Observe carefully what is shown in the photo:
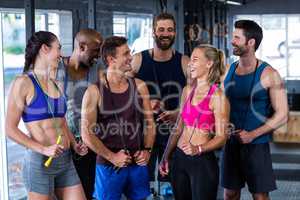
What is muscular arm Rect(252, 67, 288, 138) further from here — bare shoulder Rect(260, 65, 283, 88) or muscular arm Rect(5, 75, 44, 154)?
muscular arm Rect(5, 75, 44, 154)

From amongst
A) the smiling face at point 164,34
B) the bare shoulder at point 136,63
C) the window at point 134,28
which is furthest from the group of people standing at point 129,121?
the window at point 134,28

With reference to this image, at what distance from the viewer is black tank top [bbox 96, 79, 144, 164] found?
2590 millimetres

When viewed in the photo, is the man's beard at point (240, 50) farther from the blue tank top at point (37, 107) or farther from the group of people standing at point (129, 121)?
the blue tank top at point (37, 107)

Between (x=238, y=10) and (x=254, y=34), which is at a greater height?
(x=238, y=10)

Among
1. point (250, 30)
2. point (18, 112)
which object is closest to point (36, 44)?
point (18, 112)

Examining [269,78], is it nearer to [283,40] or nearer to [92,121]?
[92,121]

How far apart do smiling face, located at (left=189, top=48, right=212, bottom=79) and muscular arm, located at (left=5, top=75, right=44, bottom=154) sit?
80 centimetres

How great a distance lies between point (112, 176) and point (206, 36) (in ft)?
20.2

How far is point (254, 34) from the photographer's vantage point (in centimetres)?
281

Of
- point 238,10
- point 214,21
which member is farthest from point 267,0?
point 214,21

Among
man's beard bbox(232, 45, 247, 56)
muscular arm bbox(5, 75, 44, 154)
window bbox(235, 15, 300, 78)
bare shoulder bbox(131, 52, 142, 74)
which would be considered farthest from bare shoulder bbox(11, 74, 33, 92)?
window bbox(235, 15, 300, 78)

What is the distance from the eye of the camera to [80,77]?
2.92 m

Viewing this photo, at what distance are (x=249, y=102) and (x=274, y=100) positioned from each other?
131 millimetres

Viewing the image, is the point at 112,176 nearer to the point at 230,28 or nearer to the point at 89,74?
the point at 89,74
